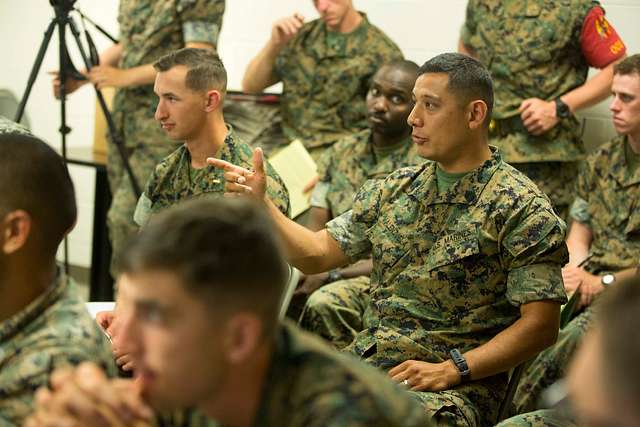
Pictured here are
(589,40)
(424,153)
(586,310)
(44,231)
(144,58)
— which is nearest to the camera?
(44,231)

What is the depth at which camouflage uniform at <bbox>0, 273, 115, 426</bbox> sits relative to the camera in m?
1.28

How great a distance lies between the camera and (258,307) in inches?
44.1

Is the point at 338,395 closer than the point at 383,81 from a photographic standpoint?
Yes

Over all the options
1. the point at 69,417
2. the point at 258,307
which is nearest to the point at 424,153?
the point at 258,307

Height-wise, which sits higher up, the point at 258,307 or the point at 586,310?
the point at 258,307

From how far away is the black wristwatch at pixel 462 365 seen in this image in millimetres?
2008

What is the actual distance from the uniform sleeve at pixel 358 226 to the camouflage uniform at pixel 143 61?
1.44 metres

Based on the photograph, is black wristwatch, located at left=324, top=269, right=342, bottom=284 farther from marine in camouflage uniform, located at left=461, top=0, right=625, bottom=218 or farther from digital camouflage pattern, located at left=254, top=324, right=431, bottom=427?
digital camouflage pattern, located at left=254, top=324, right=431, bottom=427

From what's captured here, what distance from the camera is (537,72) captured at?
3.24 m

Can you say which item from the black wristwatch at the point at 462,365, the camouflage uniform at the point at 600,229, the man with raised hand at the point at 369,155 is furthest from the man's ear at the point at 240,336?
the man with raised hand at the point at 369,155

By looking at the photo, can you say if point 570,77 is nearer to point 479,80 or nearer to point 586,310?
point 586,310

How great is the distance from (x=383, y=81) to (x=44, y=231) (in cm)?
193

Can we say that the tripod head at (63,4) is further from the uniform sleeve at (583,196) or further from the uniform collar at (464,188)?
the uniform sleeve at (583,196)

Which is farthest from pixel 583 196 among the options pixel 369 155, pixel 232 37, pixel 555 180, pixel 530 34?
pixel 232 37
